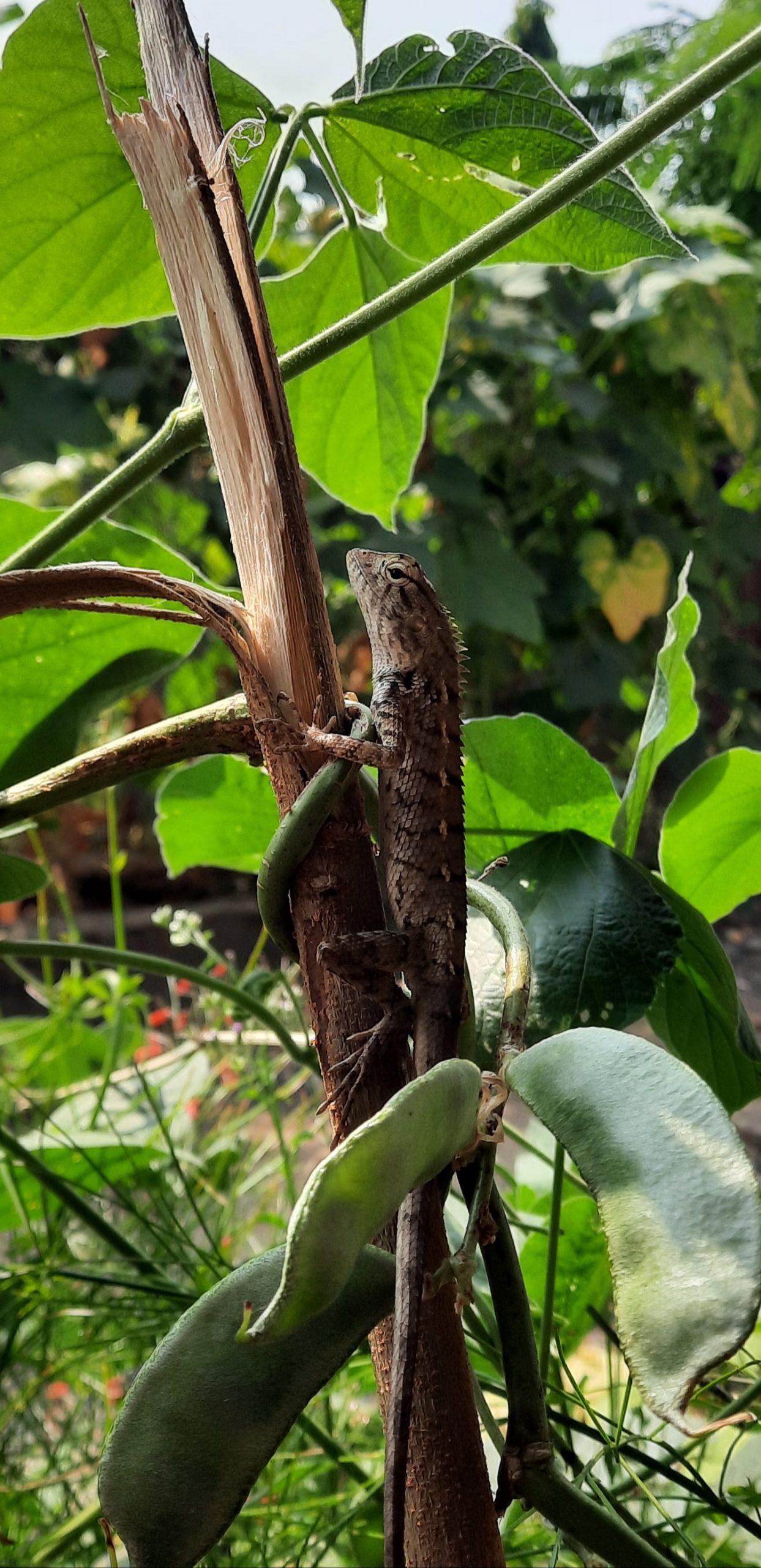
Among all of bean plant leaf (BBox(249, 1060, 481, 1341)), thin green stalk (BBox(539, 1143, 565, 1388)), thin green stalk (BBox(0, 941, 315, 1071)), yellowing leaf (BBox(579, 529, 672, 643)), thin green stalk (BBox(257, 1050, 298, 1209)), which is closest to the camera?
bean plant leaf (BBox(249, 1060, 481, 1341))

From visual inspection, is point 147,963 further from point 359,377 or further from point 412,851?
point 359,377

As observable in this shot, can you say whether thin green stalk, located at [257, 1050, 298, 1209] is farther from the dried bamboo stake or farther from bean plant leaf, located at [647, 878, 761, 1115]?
the dried bamboo stake

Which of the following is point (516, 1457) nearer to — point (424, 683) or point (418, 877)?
point (418, 877)

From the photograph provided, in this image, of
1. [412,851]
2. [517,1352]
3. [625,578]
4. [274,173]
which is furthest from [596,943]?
[625,578]

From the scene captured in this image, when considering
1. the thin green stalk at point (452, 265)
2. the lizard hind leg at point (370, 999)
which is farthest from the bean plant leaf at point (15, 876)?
the lizard hind leg at point (370, 999)

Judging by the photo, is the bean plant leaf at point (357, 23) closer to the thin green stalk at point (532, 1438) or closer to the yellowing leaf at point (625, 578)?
the thin green stalk at point (532, 1438)

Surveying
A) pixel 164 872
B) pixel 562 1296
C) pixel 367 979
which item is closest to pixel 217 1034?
pixel 562 1296

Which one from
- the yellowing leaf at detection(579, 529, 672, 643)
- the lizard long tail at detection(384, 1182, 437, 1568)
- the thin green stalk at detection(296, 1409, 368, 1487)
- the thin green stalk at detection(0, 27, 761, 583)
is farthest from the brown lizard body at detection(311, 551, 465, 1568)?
the yellowing leaf at detection(579, 529, 672, 643)

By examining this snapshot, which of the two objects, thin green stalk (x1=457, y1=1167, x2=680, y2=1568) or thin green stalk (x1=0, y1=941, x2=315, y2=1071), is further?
thin green stalk (x1=0, y1=941, x2=315, y2=1071)
